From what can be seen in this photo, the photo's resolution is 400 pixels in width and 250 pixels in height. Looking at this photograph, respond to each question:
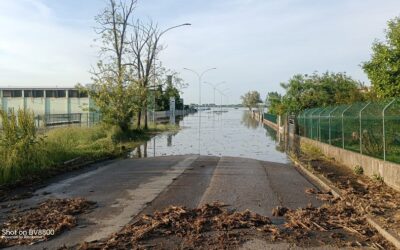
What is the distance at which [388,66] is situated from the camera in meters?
18.4

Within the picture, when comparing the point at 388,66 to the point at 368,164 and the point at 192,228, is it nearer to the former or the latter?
the point at 368,164

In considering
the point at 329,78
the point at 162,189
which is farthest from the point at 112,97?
the point at 162,189

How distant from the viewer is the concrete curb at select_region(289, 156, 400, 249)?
674cm

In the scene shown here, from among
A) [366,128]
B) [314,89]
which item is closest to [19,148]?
[366,128]

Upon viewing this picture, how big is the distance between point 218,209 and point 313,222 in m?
1.76

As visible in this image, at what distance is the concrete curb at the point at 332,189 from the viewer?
22.1 ft

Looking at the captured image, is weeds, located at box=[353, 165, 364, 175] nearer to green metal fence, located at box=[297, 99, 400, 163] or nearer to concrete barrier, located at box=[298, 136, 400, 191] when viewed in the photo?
concrete barrier, located at box=[298, 136, 400, 191]

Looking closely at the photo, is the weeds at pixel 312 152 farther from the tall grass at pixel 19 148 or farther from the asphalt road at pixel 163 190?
the tall grass at pixel 19 148

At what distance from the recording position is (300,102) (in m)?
39.9

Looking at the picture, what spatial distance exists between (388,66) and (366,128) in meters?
4.89

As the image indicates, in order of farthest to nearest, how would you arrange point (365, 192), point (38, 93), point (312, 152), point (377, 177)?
point (38, 93)
point (312, 152)
point (377, 177)
point (365, 192)

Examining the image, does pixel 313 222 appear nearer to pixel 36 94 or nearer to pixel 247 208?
pixel 247 208

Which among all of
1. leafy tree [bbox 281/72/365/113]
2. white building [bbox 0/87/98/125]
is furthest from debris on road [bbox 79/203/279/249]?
white building [bbox 0/87/98/125]

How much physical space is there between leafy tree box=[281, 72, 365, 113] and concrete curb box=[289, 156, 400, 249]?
61.4 ft
